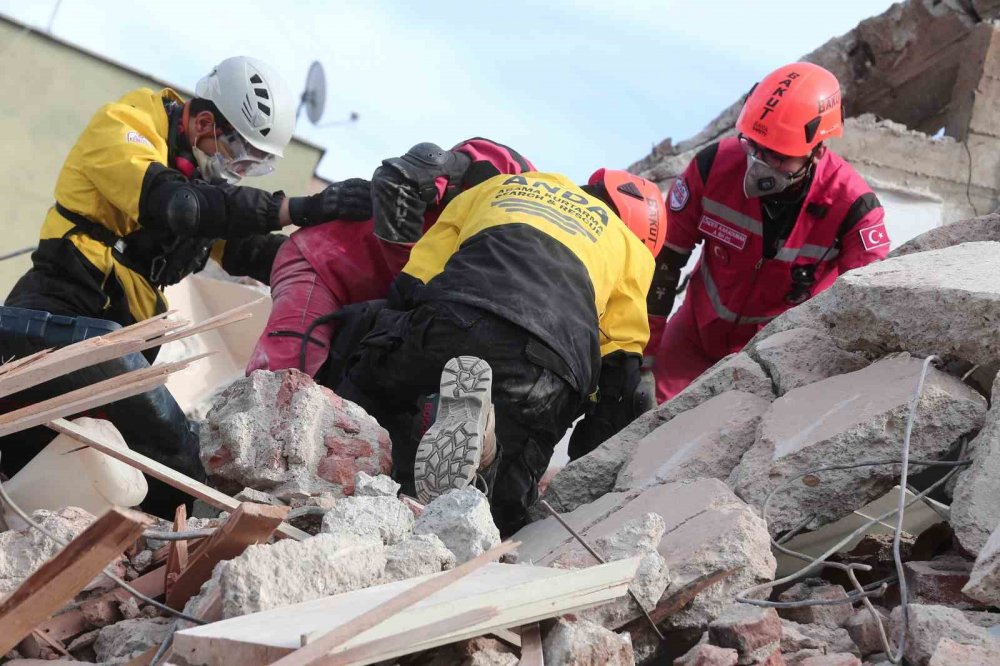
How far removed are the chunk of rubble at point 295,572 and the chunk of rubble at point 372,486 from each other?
552 mm

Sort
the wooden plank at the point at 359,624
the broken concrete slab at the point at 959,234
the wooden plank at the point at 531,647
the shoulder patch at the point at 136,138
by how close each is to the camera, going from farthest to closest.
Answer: the shoulder patch at the point at 136,138
the broken concrete slab at the point at 959,234
the wooden plank at the point at 531,647
the wooden plank at the point at 359,624

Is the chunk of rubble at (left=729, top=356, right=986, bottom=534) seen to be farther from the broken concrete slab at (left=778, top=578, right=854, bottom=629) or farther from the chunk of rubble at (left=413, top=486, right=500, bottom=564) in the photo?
the chunk of rubble at (left=413, top=486, right=500, bottom=564)

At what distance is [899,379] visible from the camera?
307 cm

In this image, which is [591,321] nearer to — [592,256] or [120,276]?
[592,256]

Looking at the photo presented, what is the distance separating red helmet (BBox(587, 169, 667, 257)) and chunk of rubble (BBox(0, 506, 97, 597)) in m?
2.34

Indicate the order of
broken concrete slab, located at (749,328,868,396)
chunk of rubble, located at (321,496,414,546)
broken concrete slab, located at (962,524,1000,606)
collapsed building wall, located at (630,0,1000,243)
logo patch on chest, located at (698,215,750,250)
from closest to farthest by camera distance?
broken concrete slab, located at (962,524,1000,606) → chunk of rubble, located at (321,496,414,546) → broken concrete slab, located at (749,328,868,396) → logo patch on chest, located at (698,215,750,250) → collapsed building wall, located at (630,0,1000,243)

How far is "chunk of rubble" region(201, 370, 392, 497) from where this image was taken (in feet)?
10.2

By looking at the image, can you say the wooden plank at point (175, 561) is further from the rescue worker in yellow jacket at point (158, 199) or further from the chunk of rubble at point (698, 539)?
the rescue worker in yellow jacket at point (158, 199)

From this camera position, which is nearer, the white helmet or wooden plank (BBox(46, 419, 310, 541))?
wooden plank (BBox(46, 419, 310, 541))

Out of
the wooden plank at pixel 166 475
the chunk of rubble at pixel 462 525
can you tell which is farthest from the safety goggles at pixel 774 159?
the wooden plank at pixel 166 475

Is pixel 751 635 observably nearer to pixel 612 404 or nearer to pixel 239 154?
pixel 612 404

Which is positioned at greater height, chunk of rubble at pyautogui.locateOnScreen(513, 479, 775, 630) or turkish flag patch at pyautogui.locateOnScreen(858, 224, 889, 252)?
turkish flag patch at pyautogui.locateOnScreen(858, 224, 889, 252)

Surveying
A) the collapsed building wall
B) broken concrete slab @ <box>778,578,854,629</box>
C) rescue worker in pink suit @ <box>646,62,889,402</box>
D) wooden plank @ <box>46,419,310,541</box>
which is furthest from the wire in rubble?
the collapsed building wall

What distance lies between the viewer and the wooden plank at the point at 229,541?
224 cm
